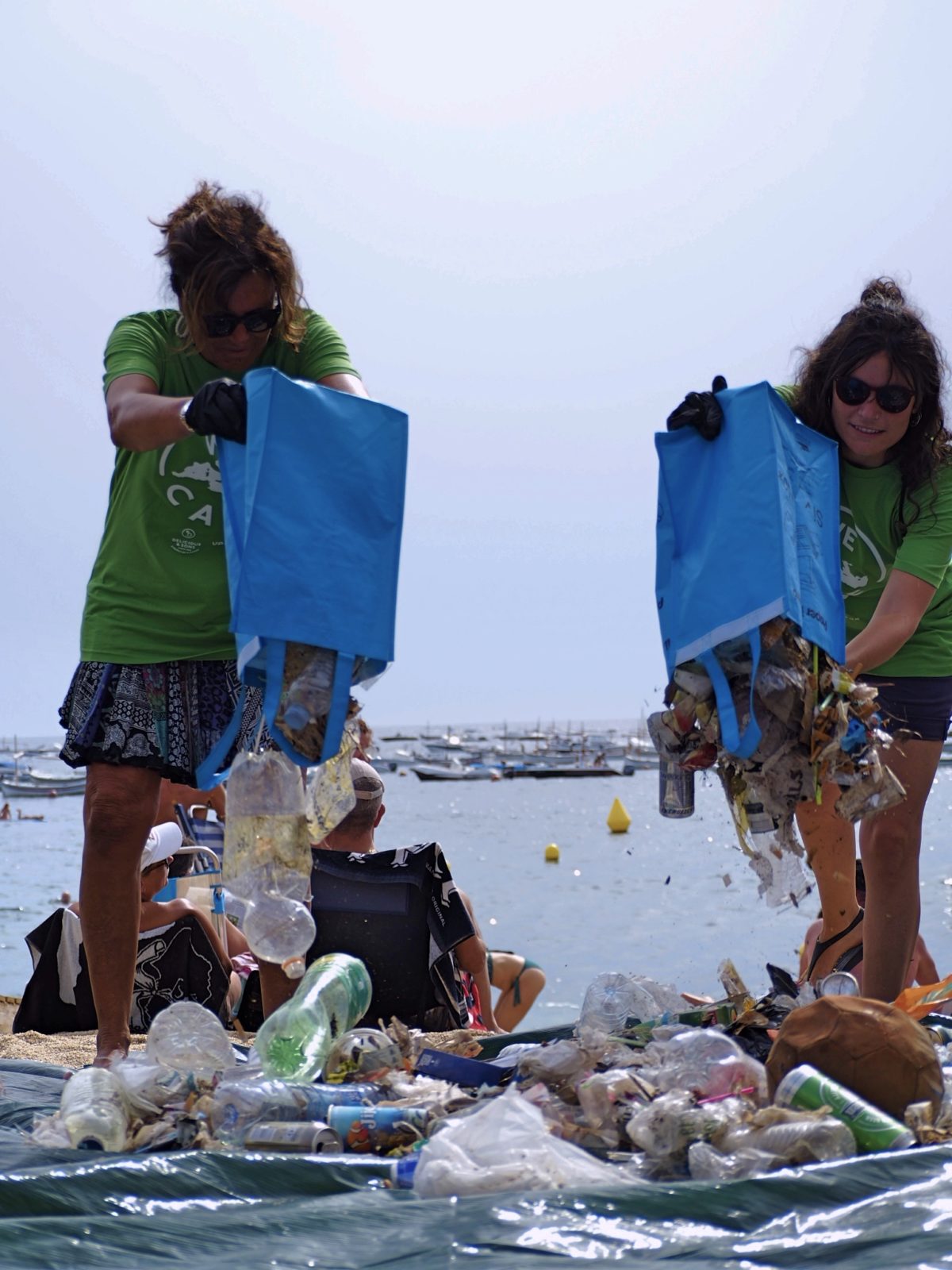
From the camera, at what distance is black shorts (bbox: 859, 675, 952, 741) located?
368cm

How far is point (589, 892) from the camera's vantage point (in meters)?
17.7

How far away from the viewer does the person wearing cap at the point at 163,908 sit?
470 centimetres

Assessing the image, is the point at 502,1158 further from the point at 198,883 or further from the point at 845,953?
the point at 198,883

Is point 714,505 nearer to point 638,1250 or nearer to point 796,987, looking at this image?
point 796,987

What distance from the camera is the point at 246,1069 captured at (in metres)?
2.80

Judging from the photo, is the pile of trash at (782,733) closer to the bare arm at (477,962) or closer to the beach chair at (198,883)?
the bare arm at (477,962)

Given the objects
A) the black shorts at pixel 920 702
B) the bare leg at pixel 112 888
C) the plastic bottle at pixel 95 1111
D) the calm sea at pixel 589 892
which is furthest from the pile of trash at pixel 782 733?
the plastic bottle at pixel 95 1111

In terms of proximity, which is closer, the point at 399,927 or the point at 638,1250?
the point at 638,1250

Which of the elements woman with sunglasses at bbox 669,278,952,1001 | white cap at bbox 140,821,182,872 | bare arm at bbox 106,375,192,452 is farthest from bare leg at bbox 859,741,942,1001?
white cap at bbox 140,821,182,872

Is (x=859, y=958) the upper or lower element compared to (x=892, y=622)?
lower

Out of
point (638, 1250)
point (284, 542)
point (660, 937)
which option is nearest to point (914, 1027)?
point (638, 1250)

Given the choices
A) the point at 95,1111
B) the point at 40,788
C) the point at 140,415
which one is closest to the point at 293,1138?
the point at 95,1111

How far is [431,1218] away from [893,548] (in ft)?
7.58

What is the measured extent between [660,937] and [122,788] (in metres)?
7.94
